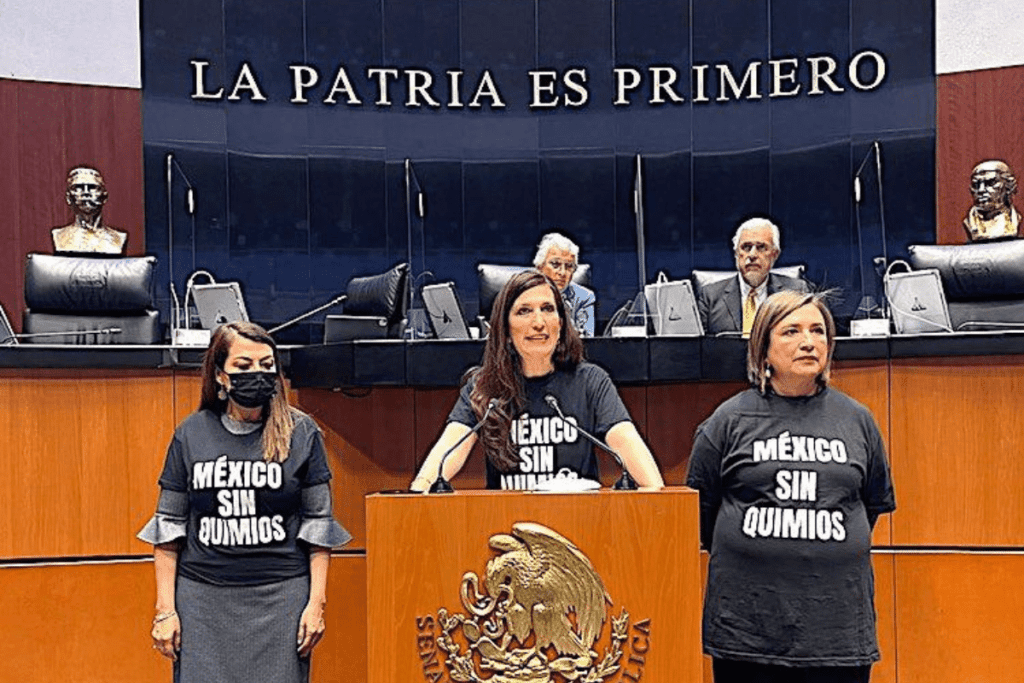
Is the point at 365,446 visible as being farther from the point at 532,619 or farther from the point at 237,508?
the point at 532,619

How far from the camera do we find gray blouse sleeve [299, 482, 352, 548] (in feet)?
12.2

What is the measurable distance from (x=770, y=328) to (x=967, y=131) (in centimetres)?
530

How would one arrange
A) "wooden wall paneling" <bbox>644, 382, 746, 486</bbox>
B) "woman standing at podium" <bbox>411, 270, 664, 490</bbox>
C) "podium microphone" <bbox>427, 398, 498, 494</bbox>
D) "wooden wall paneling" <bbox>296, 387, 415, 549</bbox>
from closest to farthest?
"podium microphone" <bbox>427, 398, 498, 494</bbox> → "woman standing at podium" <bbox>411, 270, 664, 490</bbox> → "wooden wall paneling" <bbox>644, 382, 746, 486</bbox> → "wooden wall paneling" <bbox>296, 387, 415, 549</bbox>

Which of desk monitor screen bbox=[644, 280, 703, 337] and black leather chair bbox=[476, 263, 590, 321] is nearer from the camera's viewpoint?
desk monitor screen bbox=[644, 280, 703, 337]

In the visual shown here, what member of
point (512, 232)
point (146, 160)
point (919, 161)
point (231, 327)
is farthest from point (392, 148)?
point (231, 327)

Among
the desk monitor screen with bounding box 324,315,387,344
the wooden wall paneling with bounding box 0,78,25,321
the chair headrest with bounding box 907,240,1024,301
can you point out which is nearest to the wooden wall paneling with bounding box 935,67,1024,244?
the chair headrest with bounding box 907,240,1024,301

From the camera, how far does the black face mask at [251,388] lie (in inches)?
146

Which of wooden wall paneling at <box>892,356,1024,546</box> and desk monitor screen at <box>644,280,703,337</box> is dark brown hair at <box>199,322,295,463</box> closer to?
wooden wall paneling at <box>892,356,1024,546</box>

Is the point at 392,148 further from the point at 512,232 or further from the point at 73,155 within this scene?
the point at 73,155

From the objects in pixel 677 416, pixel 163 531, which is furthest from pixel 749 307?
pixel 163 531

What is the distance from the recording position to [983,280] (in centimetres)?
551

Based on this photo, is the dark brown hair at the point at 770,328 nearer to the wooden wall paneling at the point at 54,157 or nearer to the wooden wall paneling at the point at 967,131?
the wooden wall paneling at the point at 967,131

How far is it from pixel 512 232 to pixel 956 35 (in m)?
2.75

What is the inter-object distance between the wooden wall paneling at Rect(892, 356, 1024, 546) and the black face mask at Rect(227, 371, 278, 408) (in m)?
2.01
